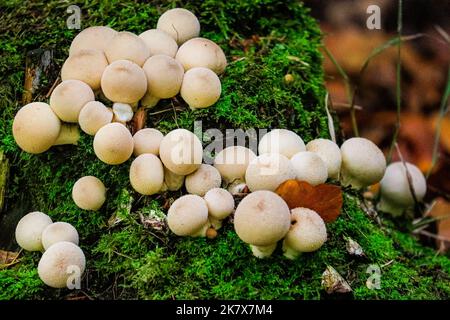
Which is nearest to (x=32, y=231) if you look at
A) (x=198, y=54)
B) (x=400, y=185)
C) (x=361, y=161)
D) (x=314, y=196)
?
(x=198, y=54)

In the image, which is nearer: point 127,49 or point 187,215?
point 187,215

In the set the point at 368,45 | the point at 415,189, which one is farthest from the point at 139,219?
the point at 368,45

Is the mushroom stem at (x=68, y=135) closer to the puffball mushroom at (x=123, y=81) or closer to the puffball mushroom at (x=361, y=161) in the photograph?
the puffball mushroom at (x=123, y=81)

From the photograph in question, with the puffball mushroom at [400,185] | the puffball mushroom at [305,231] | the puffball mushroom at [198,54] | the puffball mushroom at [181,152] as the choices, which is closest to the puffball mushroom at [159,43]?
the puffball mushroom at [198,54]

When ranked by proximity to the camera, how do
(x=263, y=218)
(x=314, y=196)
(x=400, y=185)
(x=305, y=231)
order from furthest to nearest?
(x=400, y=185) < (x=314, y=196) < (x=305, y=231) < (x=263, y=218)

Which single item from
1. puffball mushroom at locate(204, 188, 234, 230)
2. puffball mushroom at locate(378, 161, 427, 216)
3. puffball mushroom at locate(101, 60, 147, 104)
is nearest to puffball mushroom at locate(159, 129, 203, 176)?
puffball mushroom at locate(204, 188, 234, 230)

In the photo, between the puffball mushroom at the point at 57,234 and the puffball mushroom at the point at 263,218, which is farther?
the puffball mushroom at the point at 57,234

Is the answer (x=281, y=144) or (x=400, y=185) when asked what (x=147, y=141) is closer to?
(x=281, y=144)
